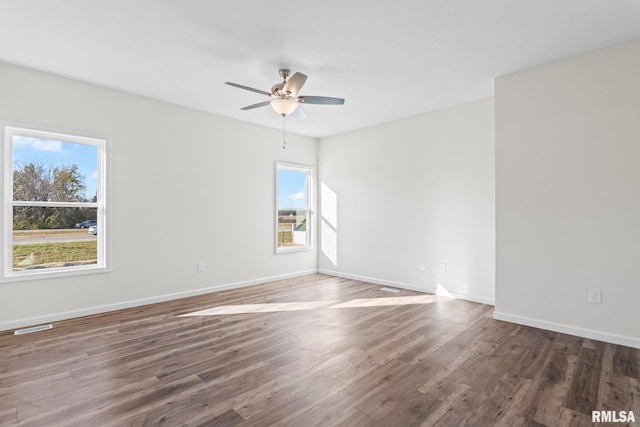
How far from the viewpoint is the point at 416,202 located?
4.97 metres

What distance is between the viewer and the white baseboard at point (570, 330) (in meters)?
2.83

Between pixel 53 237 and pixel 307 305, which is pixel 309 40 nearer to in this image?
pixel 307 305

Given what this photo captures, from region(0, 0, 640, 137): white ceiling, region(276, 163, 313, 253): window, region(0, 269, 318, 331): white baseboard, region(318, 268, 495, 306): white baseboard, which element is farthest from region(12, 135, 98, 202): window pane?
region(318, 268, 495, 306): white baseboard

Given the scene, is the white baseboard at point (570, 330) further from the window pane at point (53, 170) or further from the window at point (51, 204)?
the window pane at point (53, 170)

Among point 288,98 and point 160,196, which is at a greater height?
point 288,98

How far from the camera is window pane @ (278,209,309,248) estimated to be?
5.89 metres

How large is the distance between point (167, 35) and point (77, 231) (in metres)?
2.57

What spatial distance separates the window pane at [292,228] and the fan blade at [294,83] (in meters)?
2.98

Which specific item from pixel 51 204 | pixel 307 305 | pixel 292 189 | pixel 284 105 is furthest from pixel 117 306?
pixel 292 189

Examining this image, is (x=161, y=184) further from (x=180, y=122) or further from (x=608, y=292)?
(x=608, y=292)

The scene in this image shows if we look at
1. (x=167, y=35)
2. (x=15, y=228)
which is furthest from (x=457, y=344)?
(x=15, y=228)

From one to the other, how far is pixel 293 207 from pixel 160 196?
2469 millimetres

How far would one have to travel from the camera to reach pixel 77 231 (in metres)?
3.76

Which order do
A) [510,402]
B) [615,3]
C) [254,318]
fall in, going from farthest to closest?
[254,318], [615,3], [510,402]
